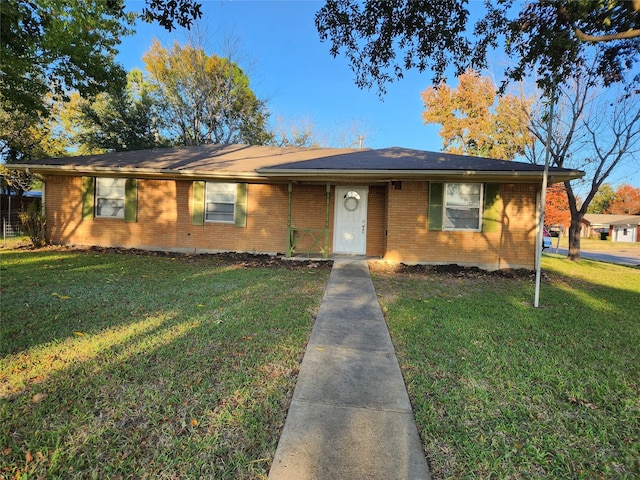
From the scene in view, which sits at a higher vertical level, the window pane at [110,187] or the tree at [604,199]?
the tree at [604,199]

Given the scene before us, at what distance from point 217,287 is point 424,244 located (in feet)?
20.1

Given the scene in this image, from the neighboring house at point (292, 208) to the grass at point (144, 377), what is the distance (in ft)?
15.8

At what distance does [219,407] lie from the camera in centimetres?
261

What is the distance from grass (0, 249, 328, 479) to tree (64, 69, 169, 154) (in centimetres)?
1972

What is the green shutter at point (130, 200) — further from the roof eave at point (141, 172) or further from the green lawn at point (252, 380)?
the green lawn at point (252, 380)

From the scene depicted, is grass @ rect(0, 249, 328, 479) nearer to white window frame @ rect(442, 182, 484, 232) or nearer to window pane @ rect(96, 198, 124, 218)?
window pane @ rect(96, 198, 124, 218)

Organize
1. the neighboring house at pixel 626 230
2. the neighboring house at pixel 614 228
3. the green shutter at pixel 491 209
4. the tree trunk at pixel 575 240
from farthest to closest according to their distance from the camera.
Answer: the neighboring house at pixel 614 228 → the neighboring house at pixel 626 230 → the tree trunk at pixel 575 240 → the green shutter at pixel 491 209

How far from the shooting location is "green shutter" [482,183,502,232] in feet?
31.5

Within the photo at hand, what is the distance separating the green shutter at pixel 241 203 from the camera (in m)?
10.9

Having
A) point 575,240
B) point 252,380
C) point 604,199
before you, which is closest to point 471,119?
point 575,240

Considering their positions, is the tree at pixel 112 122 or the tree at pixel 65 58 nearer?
the tree at pixel 65 58

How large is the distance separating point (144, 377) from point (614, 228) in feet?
204

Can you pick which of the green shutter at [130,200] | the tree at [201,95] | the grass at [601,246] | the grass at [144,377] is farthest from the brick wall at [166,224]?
the grass at [601,246]

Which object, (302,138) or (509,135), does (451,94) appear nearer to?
(509,135)
